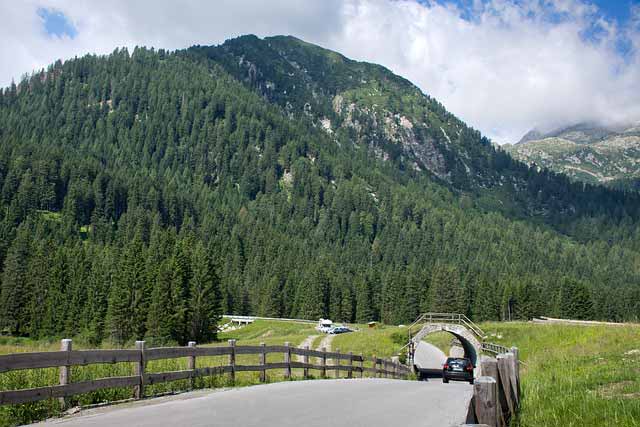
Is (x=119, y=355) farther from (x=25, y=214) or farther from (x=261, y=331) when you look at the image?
(x=25, y=214)

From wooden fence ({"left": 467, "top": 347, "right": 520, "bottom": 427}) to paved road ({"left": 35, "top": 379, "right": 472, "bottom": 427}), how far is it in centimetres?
240

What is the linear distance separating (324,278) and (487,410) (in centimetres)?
12201

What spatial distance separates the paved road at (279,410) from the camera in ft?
33.2

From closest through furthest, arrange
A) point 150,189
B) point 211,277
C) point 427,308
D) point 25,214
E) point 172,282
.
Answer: point 172,282
point 211,277
point 427,308
point 25,214
point 150,189

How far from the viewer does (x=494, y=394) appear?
647cm

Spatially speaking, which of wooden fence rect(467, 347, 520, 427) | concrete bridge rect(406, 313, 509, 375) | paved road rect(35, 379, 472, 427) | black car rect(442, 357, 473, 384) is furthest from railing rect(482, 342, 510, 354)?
wooden fence rect(467, 347, 520, 427)

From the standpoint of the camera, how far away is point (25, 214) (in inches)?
6147

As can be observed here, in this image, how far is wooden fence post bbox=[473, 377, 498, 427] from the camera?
6.33 metres

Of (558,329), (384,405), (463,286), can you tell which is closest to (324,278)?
(463,286)

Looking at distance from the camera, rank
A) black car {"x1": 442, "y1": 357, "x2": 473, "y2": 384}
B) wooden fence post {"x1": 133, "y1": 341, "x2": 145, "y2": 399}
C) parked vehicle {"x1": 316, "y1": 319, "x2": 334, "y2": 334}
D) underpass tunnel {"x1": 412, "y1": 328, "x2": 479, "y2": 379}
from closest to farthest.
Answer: wooden fence post {"x1": 133, "y1": 341, "x2": 145, "y2": 399}
black car {"x1": 442, "y1": 357, "x2": 473, "y2": 384}
underpass tunnel {"x1": 412, "y1": 328, "x2": 479, "y2": 379}
parked vehicle {"x1": 316, "y1": 319, "x2": 334, "y2": 334}

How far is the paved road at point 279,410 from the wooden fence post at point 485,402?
4542 millimetres

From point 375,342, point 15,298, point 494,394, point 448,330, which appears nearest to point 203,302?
point 375,342

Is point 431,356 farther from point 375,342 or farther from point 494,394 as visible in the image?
point 494,394

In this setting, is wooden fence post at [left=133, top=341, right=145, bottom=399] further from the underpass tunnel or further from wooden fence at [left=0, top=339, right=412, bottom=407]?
the underpass tunnel
